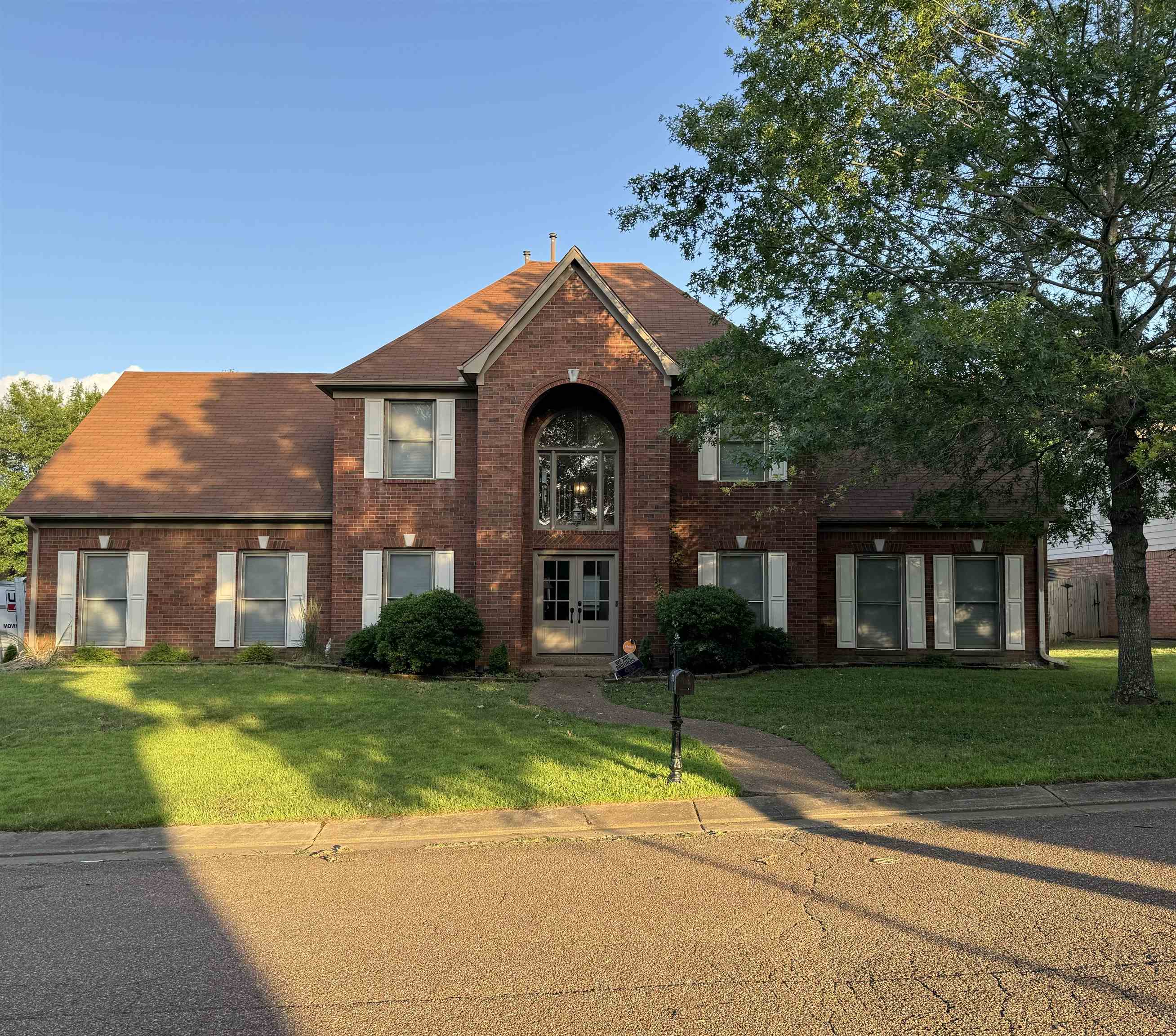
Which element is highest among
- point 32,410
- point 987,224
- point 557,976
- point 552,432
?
point 32,410

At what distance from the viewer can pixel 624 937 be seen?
4.75 m

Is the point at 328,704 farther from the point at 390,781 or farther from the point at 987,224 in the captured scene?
the point at 987,224

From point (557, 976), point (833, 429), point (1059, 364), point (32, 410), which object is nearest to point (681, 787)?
point (557, 976)

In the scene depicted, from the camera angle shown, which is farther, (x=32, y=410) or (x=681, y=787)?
(x=32, y=410)

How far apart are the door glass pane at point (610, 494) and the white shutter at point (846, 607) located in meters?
4.75

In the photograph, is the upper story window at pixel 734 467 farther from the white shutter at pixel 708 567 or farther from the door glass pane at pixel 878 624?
the door glass pane at pixel 878 624

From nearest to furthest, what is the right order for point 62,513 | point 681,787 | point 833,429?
point 681,787, point 833,429, point 62,513

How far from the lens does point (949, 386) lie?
9086mm

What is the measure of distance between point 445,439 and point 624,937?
13.2m

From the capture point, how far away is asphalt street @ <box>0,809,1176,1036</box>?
3.89 m

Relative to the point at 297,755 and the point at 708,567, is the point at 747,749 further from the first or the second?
the point at 708,567

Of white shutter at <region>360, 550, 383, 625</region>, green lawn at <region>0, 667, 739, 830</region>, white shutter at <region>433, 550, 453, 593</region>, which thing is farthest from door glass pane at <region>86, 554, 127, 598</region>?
white shutter at <region>433, 550, 453, 593</region>

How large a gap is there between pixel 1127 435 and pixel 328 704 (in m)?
10.5

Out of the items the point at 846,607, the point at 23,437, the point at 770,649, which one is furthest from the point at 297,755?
the point at 23,437
